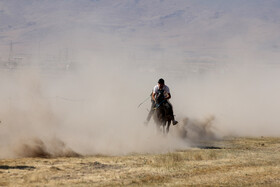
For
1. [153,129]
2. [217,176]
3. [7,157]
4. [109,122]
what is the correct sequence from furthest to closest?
[109,122] → [153,129] → [7,157] → [217,176]

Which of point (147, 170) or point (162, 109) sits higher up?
point (162, 109)

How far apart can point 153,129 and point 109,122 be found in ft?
12.3

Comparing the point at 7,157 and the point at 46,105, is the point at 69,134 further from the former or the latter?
the point at 7,157

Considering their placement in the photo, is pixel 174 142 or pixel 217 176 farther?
pixel 174 142

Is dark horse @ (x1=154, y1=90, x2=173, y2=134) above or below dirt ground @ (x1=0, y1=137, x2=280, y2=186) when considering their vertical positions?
above

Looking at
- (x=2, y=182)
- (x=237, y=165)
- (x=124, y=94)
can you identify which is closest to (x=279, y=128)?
(x=124, y=94)

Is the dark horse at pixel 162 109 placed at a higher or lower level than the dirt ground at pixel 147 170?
higher

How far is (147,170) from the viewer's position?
14773 millimetres

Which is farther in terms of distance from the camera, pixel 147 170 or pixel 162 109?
pixel 162 109

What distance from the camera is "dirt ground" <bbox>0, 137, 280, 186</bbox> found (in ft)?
42.9

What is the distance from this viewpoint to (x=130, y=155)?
18.7m

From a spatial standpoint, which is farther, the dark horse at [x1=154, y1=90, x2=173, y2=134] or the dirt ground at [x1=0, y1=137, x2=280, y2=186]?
the dark horse at [x1=154, y1=90, x2=173, y2=134]

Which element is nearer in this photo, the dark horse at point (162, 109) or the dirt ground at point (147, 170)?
the dirt ground at point (147, 170)

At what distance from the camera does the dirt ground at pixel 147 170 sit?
42.9 feet
